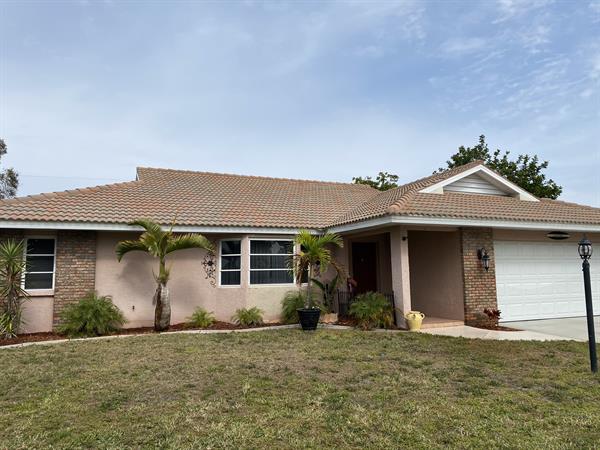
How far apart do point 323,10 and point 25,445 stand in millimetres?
11751

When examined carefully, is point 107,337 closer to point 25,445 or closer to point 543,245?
point 25,445

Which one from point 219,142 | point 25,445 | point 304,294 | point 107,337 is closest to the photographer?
point 25,445

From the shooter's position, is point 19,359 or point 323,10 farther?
point 323,10

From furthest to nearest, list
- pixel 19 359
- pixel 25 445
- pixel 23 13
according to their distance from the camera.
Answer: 1. pixel 23 13
2. pixel 19 359
3. pixel 25 445

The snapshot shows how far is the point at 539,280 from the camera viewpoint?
12.6 m

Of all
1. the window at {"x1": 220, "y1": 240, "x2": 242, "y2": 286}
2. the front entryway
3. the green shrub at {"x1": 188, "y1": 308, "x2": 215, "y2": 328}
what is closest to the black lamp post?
the front entryway

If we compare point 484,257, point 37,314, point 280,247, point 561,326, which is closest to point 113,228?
point 37,314

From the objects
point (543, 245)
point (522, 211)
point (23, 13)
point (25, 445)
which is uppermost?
point (23, 13)

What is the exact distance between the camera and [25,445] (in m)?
3.89

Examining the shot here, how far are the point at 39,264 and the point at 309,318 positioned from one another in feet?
23.4

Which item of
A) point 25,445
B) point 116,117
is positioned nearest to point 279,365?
point 25,445

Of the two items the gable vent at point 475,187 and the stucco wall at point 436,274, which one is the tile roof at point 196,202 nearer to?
the stucco wall at point 436,274

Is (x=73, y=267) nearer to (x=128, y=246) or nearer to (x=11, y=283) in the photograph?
(x=11, y=283)

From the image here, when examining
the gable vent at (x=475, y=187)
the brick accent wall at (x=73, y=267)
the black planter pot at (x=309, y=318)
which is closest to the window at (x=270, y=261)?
the black planter pot at (x=309, y=318)
